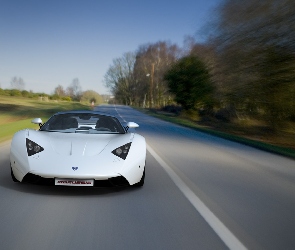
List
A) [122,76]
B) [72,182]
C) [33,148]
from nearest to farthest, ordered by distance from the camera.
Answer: [72,182] → [33,148] → [122,76]

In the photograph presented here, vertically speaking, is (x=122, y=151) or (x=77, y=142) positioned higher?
(x=77, y=142)

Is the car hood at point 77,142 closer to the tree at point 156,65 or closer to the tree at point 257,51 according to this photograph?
the tree at point 257,51

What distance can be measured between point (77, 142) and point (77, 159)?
486 mm

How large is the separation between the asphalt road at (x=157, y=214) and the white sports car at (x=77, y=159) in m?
0.26

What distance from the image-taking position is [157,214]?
4.75 m

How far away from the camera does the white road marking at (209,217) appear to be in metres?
3.81

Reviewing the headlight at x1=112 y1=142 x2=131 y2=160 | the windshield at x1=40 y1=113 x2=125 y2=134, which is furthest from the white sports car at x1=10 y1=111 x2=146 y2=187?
the windshield at x1=40 y1=113 x2=125 y2=134

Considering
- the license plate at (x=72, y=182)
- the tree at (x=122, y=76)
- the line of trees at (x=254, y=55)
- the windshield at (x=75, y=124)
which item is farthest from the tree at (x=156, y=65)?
the license plate at (x=72, y=182)

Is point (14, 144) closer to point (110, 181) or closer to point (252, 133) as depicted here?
point (110, 181)

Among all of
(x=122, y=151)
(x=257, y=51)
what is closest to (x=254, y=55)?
(x=257, y=51)

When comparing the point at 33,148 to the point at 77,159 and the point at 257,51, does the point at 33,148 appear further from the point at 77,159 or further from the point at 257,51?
the point at 257,51

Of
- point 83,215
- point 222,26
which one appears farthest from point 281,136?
point 83,215

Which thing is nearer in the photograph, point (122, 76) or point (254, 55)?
point (254, 55)

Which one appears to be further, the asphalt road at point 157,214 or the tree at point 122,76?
the tree at point 122,76
